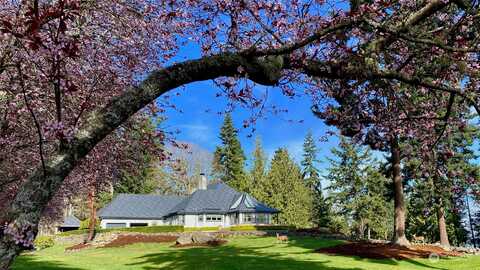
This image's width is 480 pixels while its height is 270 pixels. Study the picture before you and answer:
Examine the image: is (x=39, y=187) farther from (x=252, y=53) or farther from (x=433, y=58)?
(x=433, y=58)

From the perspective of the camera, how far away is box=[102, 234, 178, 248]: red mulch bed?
34094 mm

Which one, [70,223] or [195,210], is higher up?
[195,210]

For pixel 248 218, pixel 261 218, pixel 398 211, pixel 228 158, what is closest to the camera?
pixel 398 211

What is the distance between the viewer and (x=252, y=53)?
16.3ft

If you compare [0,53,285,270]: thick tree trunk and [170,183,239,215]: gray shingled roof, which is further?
[170,183,239,215]: gray shingled roof

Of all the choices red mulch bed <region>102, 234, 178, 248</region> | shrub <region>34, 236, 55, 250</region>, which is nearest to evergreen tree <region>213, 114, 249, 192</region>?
red mulch bed <region>102, 234, 178, 248</region>

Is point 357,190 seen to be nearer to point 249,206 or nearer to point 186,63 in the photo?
point 249,206

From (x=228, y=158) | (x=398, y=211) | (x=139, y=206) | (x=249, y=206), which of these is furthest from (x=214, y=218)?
(x=398, y=211)

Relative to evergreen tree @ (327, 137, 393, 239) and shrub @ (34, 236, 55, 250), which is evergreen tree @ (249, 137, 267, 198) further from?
shrub @ (34, 236, 55, 250)

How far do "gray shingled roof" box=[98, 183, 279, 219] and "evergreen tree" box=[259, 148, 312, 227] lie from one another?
4.64 m

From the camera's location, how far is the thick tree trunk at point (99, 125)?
354 cm

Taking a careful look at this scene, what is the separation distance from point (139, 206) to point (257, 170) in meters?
17.6

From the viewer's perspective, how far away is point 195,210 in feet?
162

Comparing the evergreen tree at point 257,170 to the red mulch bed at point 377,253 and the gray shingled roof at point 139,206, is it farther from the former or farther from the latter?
the red mulch bed at point 377,253
